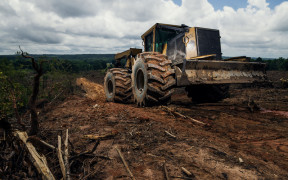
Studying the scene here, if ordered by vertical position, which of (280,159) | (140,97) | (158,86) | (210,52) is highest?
(210,52)

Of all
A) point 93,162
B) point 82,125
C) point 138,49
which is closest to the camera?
point 93,162

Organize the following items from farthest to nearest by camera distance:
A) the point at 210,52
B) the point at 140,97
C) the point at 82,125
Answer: the point at 210,52 < the point at 140,97 < the point at 82,125

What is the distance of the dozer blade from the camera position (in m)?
4.72

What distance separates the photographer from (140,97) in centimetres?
517

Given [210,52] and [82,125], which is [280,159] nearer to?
[82,125]

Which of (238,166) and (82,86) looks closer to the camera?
(238,166)

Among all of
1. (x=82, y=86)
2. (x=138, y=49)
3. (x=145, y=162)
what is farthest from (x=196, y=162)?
(x=82, y=86)

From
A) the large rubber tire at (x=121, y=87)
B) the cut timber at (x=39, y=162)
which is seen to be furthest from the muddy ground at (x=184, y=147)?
the large rubber tire at (x=121, y=87)

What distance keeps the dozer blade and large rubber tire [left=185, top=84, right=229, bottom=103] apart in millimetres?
1258

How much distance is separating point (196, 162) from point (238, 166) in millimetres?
441

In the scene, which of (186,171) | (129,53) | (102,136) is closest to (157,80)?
(102,136)

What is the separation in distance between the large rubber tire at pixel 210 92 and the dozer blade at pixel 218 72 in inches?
49.5

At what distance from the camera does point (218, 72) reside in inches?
203

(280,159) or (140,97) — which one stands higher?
(140,97)
